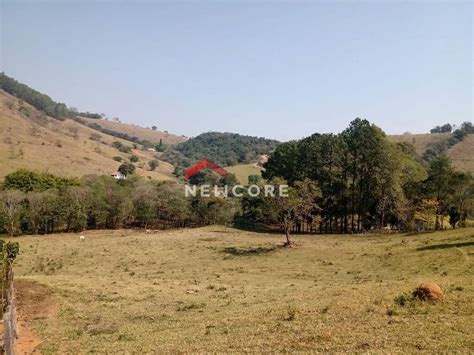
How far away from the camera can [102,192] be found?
259ft

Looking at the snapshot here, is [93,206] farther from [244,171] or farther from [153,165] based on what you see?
[153,165]

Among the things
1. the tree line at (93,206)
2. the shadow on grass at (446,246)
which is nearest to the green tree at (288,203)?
the shadow on grass at (446,246)

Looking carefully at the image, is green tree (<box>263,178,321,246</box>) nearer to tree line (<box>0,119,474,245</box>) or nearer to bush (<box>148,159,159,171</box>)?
tree line (<box>0,119,474,245</box>)

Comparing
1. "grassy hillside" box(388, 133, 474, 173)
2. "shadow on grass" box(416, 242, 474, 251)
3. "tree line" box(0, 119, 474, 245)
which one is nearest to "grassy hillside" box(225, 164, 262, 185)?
"grassy hillside" box(388, 133, 474, 173)

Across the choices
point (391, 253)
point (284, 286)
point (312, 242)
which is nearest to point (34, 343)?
point (284, 286)

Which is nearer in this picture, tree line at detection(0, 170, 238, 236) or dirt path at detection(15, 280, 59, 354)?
dirt path at detection(15, 280, 59, 354)

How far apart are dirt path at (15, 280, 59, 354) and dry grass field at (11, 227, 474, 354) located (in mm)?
329

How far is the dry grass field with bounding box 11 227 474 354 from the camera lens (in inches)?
614

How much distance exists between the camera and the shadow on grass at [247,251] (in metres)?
45.7

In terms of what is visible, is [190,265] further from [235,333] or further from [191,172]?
[191,172]

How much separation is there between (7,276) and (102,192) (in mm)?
53970

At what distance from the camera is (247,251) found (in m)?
47.2

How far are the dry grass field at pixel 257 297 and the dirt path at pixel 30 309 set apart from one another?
329mm

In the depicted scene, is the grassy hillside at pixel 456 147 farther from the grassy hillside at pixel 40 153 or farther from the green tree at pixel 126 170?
the grassy hillside at pixel 40 153
